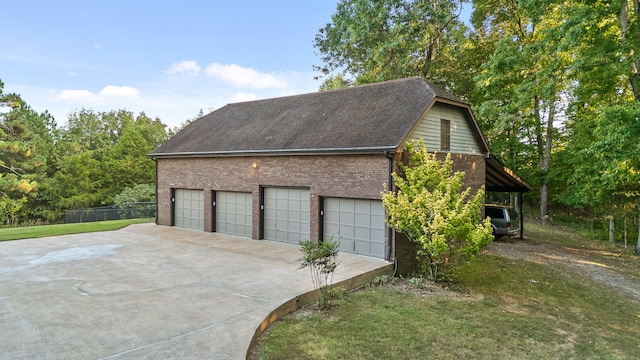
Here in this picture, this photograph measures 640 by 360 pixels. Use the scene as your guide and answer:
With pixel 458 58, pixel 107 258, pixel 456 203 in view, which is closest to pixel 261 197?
pixel 107 258

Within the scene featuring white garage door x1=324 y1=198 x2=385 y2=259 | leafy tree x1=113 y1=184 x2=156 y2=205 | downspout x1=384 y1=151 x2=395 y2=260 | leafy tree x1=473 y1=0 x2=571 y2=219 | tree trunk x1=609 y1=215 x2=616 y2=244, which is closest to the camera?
downspout x1=384 y1=151 x2=395 y2=260

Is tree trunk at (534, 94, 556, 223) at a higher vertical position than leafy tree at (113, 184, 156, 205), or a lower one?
higher

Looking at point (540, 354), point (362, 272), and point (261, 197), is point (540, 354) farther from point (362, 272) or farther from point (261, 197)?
point (261, 197)

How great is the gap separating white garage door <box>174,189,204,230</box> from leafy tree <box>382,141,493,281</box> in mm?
9099

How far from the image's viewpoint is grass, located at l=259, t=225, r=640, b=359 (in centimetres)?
535

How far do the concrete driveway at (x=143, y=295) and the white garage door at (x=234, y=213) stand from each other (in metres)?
1.53

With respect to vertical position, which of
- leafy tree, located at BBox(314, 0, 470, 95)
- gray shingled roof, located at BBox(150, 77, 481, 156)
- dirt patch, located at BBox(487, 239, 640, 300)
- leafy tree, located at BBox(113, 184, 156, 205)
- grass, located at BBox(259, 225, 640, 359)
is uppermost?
leafy tree, located at BBox(314, 0, 470, 95)

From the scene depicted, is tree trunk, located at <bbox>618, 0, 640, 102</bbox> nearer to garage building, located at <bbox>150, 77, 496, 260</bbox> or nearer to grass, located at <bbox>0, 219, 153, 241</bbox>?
garage building, located at <bbox>150, 77, 496, 260</bbox>

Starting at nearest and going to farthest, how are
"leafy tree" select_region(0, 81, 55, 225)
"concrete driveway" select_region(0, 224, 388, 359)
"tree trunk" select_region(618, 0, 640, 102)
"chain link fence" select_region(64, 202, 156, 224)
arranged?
1. "concrete driveway" select_region(0, 224, 388, 359)
2. "tree trunk" select_region(618, 0, 640, 102)
3. "chain link fence" select_region(64, 202, 156, 224)
4. "leafy tree" select_region(0, 81, 55, 225)

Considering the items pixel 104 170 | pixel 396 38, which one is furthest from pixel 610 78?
pixel 104 170

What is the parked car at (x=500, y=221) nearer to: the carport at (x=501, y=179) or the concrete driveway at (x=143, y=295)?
the carport at (x=501, y=179)

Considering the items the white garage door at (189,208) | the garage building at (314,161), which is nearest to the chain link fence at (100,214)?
the garage building at (314,161)

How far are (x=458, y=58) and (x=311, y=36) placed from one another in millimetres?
10260

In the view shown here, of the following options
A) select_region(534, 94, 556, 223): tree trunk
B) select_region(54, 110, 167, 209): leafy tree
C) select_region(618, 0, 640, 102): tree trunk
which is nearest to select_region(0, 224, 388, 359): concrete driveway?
select_region(618, 0, 640, 102): tree trunk
